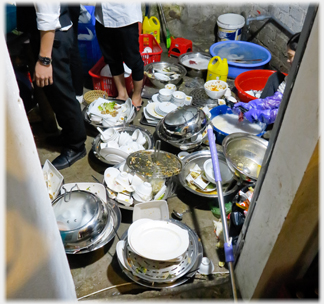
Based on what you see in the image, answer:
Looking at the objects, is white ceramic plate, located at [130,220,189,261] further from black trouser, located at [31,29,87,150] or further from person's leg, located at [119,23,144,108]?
person's leg, located at [119,23,144,108]

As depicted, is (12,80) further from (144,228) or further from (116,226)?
(116,226)

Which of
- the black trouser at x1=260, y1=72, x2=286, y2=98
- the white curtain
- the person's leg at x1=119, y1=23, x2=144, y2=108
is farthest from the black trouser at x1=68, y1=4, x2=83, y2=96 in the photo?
the white curtain

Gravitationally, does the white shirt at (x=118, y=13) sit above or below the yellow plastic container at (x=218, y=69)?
above

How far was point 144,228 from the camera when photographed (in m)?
2.26

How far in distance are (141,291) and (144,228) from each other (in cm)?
50

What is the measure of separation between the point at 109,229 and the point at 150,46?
3.66 meters

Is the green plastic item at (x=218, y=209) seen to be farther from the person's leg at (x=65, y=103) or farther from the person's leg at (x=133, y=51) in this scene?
the person's leg at (x=133, y=51)

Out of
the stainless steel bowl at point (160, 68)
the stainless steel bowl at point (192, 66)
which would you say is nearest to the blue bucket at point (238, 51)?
the stainless steel bowl at point (192, 66)

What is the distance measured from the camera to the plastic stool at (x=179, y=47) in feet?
17.7

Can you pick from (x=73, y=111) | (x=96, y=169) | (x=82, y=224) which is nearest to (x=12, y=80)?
(x=82, y=224)

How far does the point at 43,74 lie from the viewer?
265 cm

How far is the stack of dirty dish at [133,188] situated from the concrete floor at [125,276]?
203mm

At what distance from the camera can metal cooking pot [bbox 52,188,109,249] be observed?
7.39 ft

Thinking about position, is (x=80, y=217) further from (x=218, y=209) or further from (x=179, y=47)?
(x=179, y=47)
